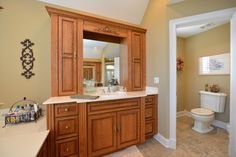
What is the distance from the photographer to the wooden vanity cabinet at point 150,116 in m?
2.23

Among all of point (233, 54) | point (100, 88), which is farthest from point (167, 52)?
point (100, 88)

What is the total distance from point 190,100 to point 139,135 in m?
2.43

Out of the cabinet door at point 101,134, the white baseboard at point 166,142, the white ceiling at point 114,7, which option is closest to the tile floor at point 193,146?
the white baseboard at point 166,142

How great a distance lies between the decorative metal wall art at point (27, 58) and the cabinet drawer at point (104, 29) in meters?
0.94

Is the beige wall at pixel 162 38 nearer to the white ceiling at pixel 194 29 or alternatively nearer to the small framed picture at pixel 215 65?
the white ceiling at pixel 194 29

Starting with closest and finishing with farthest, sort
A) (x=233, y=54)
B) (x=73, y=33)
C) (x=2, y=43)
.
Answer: (x=233, y=54) < (x=2, y=43) < (x=73, y=33)

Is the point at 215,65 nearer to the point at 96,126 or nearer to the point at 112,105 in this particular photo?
the point at 112,105

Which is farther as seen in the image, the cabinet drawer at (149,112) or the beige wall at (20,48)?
the cabinet drawer at (149,112)

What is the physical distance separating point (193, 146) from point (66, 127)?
217cm

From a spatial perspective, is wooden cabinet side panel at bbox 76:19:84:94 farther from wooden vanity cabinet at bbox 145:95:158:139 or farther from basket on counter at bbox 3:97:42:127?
wooden vanity cabinet at bbox 145:95:158:139

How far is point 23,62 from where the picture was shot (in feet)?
6.14

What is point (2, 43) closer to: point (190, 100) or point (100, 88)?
point (100, 88)

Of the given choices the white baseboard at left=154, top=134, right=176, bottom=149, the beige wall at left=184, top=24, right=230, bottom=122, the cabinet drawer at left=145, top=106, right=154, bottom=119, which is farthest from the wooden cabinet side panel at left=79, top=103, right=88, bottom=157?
the beige wall at left=184, top=24, right=230, bottom=122

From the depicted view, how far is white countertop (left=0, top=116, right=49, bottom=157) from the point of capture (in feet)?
3.46
